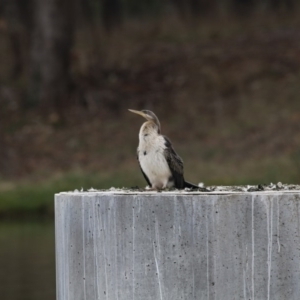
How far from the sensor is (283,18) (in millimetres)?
36281

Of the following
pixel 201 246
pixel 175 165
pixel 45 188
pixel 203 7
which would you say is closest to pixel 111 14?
pixel 203 7

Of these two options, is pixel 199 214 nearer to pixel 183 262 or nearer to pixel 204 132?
pixel 183 262

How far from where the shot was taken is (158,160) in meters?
9.11

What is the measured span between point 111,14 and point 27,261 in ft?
69.5

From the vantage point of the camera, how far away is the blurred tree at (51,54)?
30578 mm

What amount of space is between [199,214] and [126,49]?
29391 mm

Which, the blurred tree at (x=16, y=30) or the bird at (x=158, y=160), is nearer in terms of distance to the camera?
the bird at (x=158, y=160)

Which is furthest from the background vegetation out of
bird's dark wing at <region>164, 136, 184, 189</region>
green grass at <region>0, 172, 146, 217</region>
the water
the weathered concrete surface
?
the weathered concrete surface

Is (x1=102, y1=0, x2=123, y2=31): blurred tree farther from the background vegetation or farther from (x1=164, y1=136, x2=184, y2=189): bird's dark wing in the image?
(x1=164, y1=136, x2=184, y2=189): bird's dark wing

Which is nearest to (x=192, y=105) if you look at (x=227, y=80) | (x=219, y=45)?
(x=227, y=80)

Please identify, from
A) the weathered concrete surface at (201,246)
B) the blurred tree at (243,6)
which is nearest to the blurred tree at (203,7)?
the blurred tree at (243,6)

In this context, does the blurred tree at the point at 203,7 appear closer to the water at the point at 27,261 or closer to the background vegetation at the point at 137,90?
the background vegetation at the point at 137,90

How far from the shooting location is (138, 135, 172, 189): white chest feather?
29.9 feet

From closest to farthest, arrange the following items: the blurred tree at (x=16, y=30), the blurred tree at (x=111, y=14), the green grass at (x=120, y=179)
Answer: the green grass at (x=120, y=179) → the blurred tree at (x=16, y=30) → the blurred tree at (x=111, y=14)
